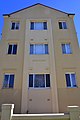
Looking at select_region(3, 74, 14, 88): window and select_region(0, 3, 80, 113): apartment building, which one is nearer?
select_region(0, 3, 80, 113): apartment building

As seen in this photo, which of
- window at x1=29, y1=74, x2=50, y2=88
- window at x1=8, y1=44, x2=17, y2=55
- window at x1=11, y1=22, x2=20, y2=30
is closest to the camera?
window at x1=29, y1=74, x2=50, y2=88

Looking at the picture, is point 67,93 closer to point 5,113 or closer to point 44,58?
point 44,58

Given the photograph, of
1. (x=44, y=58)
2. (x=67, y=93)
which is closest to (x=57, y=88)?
(x=67, y=93)

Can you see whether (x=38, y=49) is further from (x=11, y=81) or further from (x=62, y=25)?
(x=62, y=25)

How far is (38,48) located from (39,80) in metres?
3.84

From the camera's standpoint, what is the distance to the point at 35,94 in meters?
11.3

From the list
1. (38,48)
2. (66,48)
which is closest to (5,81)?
(38,48)

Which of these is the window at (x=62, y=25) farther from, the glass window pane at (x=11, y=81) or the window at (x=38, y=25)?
the glass window pane at (x=11, y=81)

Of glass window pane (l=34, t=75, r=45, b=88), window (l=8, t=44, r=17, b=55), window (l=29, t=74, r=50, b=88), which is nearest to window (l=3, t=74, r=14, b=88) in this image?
window (l=29, t=74, r=50, b=88)

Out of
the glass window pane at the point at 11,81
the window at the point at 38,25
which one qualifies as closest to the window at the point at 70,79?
the glass window pane at the point at 11,81

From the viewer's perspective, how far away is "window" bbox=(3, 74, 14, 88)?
11.8m

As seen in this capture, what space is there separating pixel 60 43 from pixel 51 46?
1183 millimetres

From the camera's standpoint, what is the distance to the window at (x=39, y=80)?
11758 millimetres

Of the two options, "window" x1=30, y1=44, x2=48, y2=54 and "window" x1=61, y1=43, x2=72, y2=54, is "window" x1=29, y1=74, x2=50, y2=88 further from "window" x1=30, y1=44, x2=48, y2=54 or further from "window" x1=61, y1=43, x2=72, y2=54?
"window" x1=61, y1=43, x2=72, y2=54
